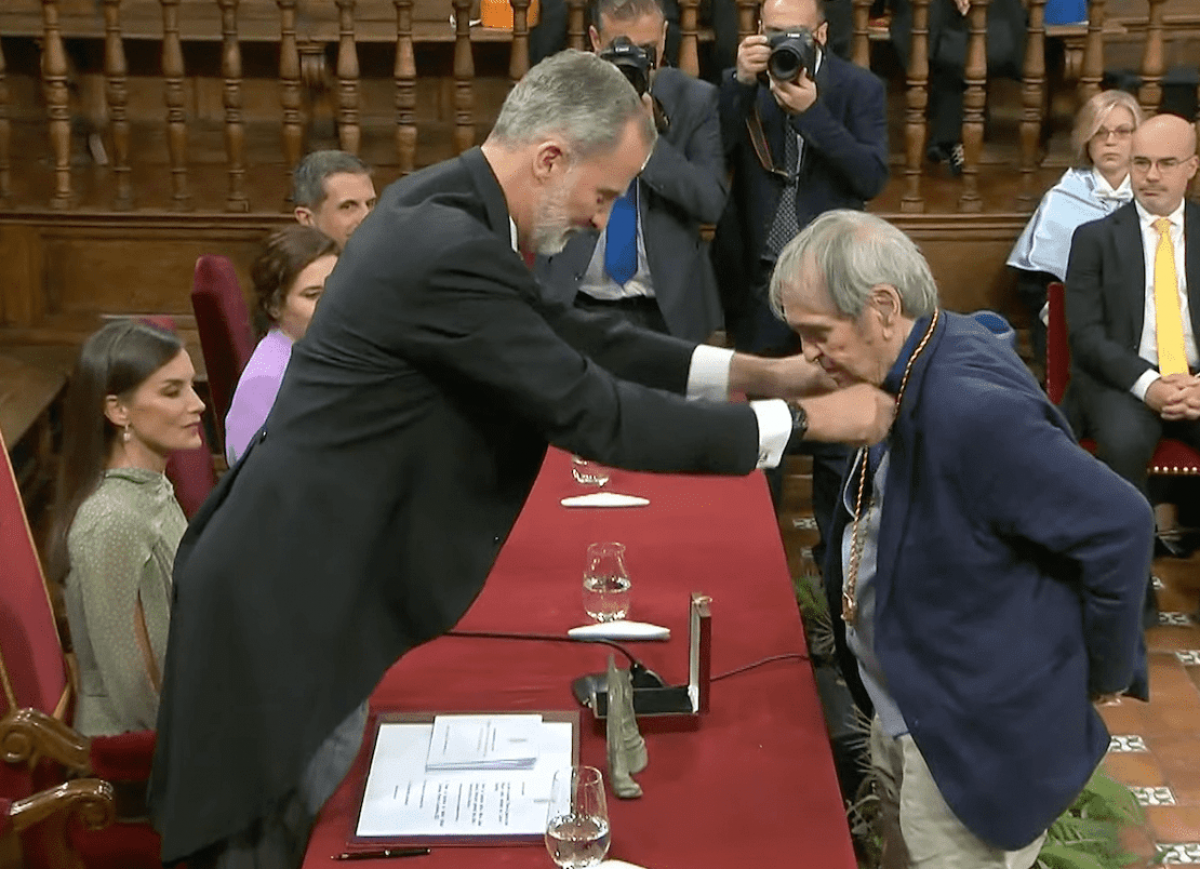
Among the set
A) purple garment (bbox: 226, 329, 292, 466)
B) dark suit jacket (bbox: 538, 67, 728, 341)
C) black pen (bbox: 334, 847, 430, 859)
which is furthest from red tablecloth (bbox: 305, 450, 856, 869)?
dark suit jacket (bbox: 538, 67, 728, 341)

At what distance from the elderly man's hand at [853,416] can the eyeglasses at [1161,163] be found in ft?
8.88

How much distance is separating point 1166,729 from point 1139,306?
4.17ft

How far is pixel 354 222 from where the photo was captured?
168 inches

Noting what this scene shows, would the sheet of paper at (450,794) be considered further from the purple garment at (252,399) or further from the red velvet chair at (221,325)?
the red velvet chair at (221,325)

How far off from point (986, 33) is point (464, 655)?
3.95 m

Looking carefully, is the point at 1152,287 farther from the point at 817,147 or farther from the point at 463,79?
the point at 463,79

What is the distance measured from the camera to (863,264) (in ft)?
7.61

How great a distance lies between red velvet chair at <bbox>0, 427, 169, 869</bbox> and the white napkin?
1.00 m

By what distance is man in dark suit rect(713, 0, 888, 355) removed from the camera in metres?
4.50

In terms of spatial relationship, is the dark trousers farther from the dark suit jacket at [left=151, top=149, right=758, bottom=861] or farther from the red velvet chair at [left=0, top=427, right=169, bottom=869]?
the dark suit jacket at [left=151, top=149, right=758, bottom=861]

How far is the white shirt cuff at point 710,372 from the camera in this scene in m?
2.86

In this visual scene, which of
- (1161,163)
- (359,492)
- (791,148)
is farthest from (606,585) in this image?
(1161,163)

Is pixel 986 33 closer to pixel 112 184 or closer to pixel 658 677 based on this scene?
pixel 112 184

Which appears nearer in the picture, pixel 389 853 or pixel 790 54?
pixel 389 853
